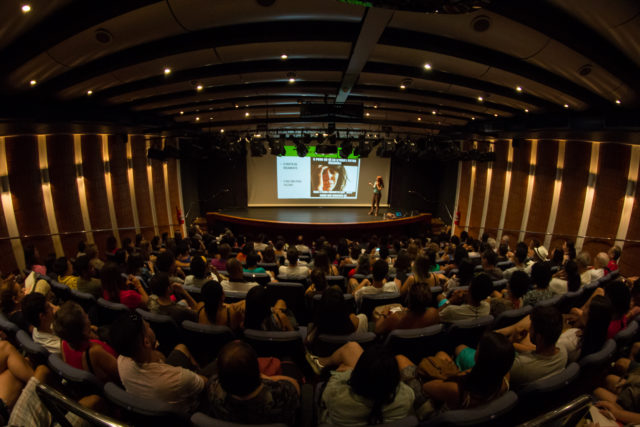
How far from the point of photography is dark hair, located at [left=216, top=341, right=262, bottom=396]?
1.49 meters

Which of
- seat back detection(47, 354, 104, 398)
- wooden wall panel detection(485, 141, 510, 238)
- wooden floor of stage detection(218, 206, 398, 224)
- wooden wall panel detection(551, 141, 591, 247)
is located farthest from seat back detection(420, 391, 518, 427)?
wooden wall panel detection(485, 141, 510, 238)

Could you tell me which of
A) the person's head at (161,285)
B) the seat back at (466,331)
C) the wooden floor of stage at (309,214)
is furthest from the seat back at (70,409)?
the wooden floor of stage at (309,214)

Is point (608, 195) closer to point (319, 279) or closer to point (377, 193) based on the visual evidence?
point (377, 193)

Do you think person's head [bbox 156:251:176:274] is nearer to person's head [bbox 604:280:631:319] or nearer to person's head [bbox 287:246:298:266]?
person's head [bbox 287:246:298:266]

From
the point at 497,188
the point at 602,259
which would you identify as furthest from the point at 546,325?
the point at 497,188

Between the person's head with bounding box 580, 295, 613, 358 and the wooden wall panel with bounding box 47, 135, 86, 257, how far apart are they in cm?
986

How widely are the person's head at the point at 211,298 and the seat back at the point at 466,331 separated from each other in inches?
82.5

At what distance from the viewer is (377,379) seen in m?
1.47

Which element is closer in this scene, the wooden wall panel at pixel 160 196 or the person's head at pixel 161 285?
the person's head at pixel 161 285

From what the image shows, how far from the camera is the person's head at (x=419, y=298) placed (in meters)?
2.57

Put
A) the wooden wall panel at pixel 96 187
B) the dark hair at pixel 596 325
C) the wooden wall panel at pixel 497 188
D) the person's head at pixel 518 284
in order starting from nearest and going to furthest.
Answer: the dark hair at pixel 596 325 → the person's head at pixel 518 284 → the wooden wall panel at pixel 96 187 → the wooden wall panel at pixel 497 188

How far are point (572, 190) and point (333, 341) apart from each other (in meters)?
9.25

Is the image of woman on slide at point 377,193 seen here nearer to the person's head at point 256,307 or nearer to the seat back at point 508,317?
the seat back at point 508,317

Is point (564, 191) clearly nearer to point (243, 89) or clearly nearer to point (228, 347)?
point (243, 89)
